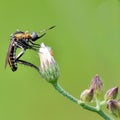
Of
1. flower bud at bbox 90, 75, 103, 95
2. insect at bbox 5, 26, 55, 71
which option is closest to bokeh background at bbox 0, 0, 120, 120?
insect at bbox 5, 26, 55, 71

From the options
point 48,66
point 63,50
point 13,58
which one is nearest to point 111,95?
point 48,66

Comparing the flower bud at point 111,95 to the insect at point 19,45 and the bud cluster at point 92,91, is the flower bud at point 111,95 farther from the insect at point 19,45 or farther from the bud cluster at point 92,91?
the insect at point 19,45

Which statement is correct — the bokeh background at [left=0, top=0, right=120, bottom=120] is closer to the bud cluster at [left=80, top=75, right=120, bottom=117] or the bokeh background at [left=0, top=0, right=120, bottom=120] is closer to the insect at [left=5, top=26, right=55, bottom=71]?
the insect at [left=5, top=26, right=55, bottom=71]

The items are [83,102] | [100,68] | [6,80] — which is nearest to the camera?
[83,102]

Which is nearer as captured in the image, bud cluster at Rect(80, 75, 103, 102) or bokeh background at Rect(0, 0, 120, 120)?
bud cluster at Rect(80, 75, 103, 102)

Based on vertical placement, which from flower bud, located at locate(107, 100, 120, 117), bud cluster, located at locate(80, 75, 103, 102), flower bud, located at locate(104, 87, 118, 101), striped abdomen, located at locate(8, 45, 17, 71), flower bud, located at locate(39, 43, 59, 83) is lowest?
flower bud, located at locate(107, 100, 120, 117)

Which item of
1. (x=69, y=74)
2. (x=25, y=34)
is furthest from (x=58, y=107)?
(x=25, y=34)

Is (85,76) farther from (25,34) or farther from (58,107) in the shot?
(25,34)
